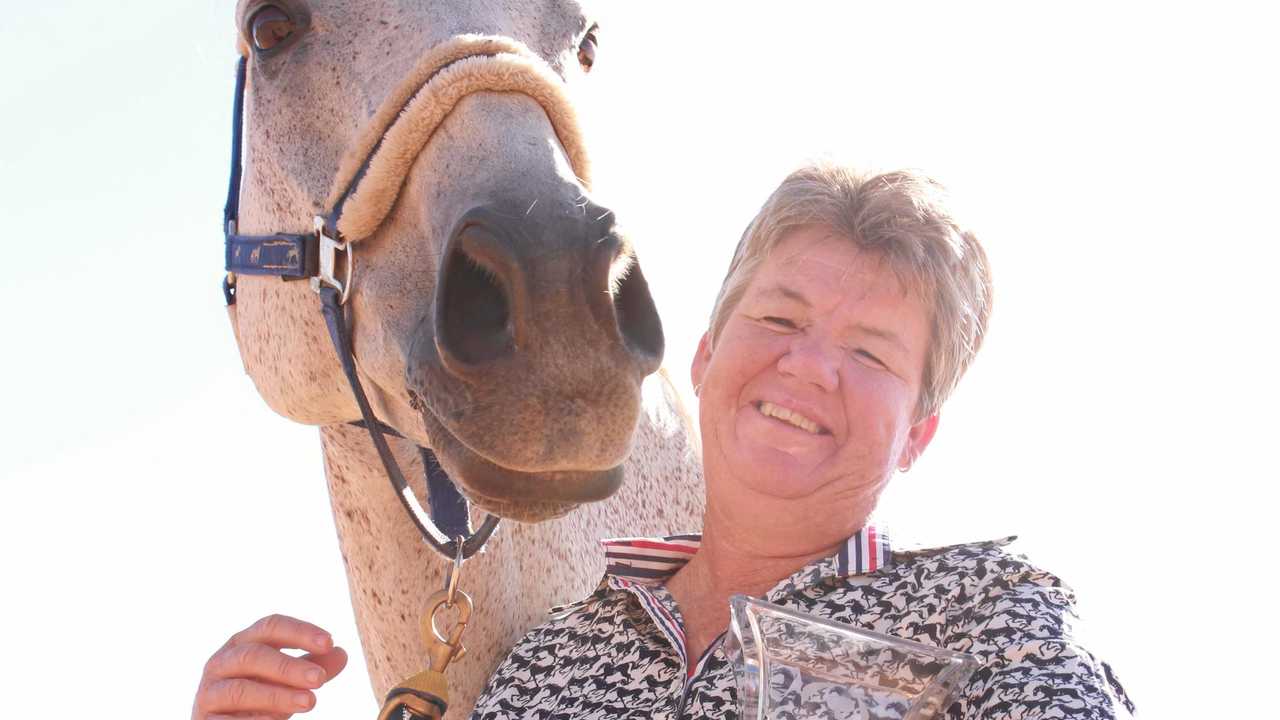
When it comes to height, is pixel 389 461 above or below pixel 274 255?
below

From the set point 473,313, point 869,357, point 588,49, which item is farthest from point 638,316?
point 588,49

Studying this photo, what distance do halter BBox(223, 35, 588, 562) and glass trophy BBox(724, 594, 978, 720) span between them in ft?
2.75

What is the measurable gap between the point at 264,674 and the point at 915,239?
137cm

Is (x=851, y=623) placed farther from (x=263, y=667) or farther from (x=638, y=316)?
(x=263, y=667)

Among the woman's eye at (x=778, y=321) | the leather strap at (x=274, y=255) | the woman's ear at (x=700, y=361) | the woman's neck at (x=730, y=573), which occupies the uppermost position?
the leather strap at (x=274, y=255)

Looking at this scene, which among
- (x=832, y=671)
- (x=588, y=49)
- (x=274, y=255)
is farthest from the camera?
(x=588, y=49)

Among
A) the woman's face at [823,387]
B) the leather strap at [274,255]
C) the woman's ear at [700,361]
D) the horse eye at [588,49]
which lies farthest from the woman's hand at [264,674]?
the horse eye at [588,49]

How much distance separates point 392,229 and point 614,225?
1.60 ft

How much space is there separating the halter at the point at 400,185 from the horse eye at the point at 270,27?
1.08 feet

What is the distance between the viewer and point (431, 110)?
6.18 feet

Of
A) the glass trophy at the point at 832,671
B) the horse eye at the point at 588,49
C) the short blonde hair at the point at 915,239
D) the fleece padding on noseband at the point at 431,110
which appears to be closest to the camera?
the glass trophy at the point at 832,671

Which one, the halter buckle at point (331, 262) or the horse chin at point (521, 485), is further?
the halter buckle at point (331, 262)

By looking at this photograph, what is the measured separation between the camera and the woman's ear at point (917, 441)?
7.15 ft

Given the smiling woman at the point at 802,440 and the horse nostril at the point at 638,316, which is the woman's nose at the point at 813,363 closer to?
the smiling woman at the point at 802,440
